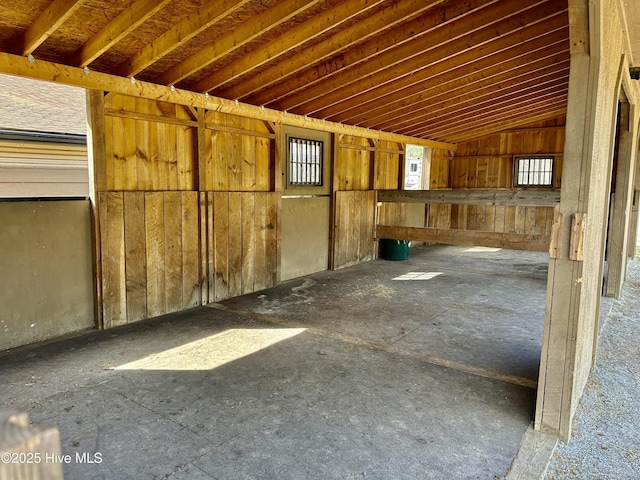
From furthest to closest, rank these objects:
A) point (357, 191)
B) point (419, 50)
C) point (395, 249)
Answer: point (395, 249)
point (357, 191)
point (419, 50)

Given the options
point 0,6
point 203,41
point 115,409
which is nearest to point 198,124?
point 203,41

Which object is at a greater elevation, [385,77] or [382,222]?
[385,77]

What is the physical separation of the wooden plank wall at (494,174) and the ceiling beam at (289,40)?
705 cm

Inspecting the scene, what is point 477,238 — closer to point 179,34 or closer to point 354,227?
point 354,227

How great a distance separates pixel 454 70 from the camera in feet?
18.4

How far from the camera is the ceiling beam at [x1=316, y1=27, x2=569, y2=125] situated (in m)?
4.79

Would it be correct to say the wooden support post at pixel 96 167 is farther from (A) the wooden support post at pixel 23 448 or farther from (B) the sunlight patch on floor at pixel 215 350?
(A) the wooden support post at pixel 23 448

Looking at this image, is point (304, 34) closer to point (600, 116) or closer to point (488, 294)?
point (600, 116)

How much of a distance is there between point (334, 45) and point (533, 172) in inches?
326

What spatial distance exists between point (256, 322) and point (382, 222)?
5.08m

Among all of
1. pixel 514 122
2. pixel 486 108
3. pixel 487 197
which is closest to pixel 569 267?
Result: pixel 487 197

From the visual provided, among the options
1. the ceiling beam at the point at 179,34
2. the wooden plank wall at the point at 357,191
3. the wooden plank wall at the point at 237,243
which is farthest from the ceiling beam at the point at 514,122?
the ceiling beam at the point at 179,34

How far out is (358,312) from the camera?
5176mm

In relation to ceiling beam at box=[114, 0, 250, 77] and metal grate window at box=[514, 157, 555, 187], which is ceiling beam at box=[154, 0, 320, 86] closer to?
ceiling beam at box=[114, 0, 250, 77]
